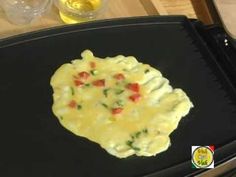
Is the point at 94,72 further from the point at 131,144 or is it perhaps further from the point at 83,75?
the point at 131,144

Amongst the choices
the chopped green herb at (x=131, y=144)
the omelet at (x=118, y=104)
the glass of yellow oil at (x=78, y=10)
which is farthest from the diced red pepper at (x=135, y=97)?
the glass of yellow oil at (x=78, y=10)

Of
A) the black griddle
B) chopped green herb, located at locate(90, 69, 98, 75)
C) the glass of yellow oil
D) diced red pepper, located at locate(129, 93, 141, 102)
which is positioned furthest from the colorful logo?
the glass of yellow oil

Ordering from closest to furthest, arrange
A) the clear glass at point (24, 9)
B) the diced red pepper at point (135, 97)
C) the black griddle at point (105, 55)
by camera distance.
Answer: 1. the black griddle at point (105, 55)
2. the diced red pepper at point (135, 97)
3. the clear glass at point (24, 9)

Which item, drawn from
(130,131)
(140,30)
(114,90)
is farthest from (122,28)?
(130,131)

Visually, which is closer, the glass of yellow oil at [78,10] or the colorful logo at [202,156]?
the colorful logo at [202,156]

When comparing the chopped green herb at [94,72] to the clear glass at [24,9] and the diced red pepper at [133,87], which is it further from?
the clear glass at [24,9]

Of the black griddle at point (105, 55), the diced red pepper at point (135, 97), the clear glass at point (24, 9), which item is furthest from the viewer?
the clear glass at point (24, 9)
